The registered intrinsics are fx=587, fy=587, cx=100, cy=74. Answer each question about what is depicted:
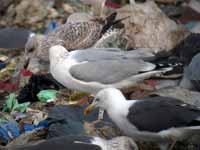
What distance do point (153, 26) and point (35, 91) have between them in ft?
5.52

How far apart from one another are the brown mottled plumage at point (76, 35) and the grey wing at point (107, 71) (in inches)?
50.0

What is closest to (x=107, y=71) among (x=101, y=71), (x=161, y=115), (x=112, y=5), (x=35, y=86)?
(x=101, y=71)

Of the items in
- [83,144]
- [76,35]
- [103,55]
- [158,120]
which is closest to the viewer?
[83,144]

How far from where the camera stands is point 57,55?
18.0 ft

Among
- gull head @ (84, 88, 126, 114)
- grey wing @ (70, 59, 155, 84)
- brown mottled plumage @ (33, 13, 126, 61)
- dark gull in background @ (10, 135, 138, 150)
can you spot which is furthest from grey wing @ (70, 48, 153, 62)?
dark gull in background @ (10, 135, 138, 150)

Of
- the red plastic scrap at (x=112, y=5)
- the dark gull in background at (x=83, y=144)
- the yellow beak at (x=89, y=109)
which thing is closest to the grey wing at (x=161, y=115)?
the dark gull in background at (x=83, y=144)

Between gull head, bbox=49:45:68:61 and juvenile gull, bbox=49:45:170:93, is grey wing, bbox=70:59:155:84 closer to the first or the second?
juvenile gull, bbox=49:45:170:93

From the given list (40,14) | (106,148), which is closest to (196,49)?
(106,148)

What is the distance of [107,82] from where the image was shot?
5.25 meters

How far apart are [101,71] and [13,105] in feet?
3.15

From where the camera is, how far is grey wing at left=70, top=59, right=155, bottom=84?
5223 millimetres

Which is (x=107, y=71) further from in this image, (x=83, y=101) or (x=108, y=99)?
(x=108, y=99)

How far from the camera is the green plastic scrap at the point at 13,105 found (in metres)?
5.53

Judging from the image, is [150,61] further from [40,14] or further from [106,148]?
[40,14]
